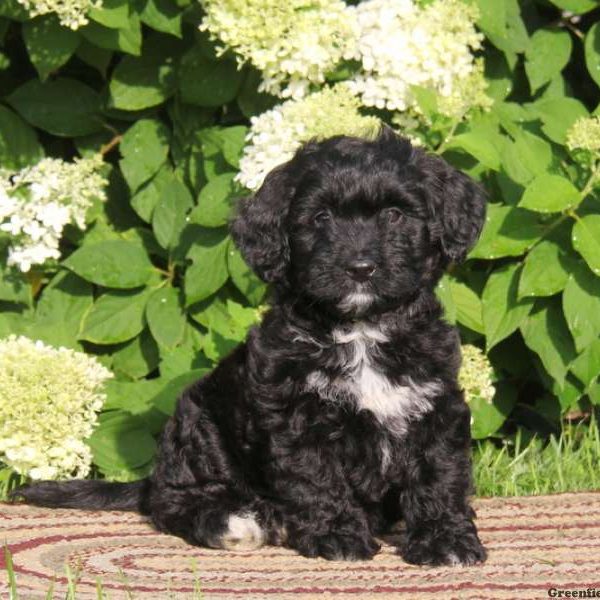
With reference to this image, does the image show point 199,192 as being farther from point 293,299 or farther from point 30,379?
point 293,299

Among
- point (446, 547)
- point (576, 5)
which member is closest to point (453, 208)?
point (446, 547)

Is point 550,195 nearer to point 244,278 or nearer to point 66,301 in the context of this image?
point 244,278

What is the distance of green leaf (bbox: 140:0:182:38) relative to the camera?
6.79m

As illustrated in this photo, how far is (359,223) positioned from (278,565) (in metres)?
1.17

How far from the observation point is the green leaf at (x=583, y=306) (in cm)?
643

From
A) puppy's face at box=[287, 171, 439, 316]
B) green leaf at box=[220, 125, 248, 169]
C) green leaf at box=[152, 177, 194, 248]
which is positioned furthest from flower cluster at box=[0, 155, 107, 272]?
puppy's face at box=[287, 171, 439, 316]

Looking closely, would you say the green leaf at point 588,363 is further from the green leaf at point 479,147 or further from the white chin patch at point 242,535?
the white chin patch at point 242,535

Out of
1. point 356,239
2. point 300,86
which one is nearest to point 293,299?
point 356,239

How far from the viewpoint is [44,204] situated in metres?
7.07

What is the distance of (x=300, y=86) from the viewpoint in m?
6.61

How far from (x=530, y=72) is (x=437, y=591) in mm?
3222

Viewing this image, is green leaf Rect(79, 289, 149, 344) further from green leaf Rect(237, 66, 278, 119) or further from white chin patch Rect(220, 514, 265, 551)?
white chin patch Rect(220, 514, 265, 551)

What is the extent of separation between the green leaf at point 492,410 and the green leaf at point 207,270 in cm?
127

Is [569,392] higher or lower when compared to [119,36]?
lower
